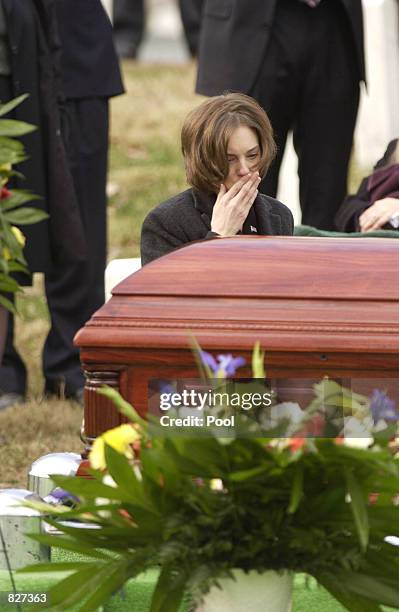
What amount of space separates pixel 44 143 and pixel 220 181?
1.58 metres

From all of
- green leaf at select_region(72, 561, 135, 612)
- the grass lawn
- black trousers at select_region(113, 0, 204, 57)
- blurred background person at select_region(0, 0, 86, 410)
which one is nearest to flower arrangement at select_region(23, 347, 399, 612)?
green leaf at select_region(72, 561, 135, 612)

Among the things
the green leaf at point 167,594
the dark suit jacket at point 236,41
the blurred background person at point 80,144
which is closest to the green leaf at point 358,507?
the green leaf at point 167,594

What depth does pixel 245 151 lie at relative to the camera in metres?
3.90

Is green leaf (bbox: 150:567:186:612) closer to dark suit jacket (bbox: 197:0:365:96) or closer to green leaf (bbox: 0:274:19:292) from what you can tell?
green leaf (bbox: 0:274:19:292)

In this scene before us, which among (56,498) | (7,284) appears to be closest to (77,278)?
(56,498)

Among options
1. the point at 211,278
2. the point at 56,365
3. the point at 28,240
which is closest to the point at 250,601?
the point at 211,278

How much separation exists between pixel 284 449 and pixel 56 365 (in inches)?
142

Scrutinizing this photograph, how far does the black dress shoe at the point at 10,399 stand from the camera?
18.5 feet

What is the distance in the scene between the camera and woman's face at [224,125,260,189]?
3.87m

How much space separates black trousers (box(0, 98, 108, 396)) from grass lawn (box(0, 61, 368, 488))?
123 mm

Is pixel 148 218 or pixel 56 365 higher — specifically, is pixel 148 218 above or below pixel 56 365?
above

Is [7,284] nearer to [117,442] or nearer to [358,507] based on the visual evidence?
[117,442]

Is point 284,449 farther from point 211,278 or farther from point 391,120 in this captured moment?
point 391,120

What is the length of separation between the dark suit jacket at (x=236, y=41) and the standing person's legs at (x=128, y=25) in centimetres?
716
